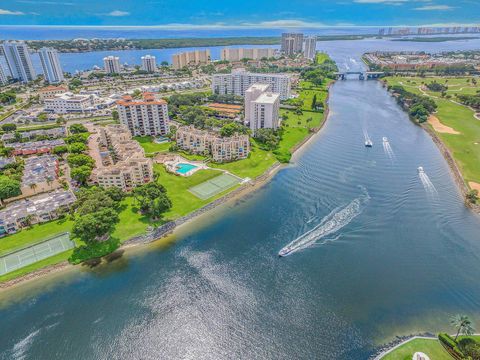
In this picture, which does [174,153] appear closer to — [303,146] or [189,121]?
[189,121]

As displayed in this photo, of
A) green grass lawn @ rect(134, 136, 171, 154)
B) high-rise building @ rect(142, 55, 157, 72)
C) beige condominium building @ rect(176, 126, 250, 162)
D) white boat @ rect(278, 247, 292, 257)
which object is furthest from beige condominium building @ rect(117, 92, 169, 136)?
high-rise building @ rect(142, 55, 157, 72)

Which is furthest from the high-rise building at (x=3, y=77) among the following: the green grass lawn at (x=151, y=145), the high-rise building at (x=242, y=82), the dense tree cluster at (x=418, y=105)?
the dense tree cluster at (x=418, y=105)

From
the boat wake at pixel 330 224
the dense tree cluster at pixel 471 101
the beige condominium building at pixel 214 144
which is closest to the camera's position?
the boat wake at pixel 330 224

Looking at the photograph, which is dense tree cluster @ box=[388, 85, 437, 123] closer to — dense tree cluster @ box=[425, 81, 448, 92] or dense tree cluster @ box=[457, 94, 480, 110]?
dense tree cluster @ box=[457, 94, 480, 110]

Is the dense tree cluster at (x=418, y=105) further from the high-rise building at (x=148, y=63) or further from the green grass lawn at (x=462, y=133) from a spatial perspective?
the high-rise building at (x=148, y=63)

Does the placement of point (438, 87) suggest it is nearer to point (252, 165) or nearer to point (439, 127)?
point (439, 127)

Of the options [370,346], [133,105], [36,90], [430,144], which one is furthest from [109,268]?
[36,90]

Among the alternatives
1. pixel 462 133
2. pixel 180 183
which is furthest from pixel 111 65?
pixel 462 133

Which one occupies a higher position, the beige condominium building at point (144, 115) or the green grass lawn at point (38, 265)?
the beige condominium building at point (144, 115)
